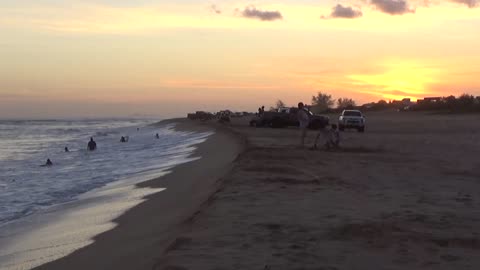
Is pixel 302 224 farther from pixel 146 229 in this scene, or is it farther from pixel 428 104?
pixel 428 104

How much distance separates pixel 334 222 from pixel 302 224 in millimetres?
462

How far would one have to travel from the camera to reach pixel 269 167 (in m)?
16.4

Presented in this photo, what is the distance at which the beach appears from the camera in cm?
691

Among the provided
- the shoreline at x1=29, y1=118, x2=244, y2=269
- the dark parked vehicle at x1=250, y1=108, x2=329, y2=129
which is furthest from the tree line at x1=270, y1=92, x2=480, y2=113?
the shoreline at x1=29, y1=118, x2=244, y2=269

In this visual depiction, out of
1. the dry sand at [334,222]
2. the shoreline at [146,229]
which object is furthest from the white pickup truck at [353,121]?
the shoreline at [146,229]

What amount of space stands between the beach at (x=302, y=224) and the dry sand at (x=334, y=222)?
0.04ft

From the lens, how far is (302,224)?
8.64m

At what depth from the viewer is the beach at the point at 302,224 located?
22.7 feet

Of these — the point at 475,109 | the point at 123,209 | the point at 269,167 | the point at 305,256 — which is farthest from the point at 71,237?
the point at 475,109

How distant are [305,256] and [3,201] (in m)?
10.1

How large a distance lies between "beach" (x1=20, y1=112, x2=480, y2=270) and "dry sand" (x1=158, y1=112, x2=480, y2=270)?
1cm

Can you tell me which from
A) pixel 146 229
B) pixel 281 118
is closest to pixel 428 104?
pixel 281 118

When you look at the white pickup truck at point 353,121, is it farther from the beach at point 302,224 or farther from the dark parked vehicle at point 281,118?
the beach at point 302,224

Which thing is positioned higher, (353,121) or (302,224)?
(353,121)
